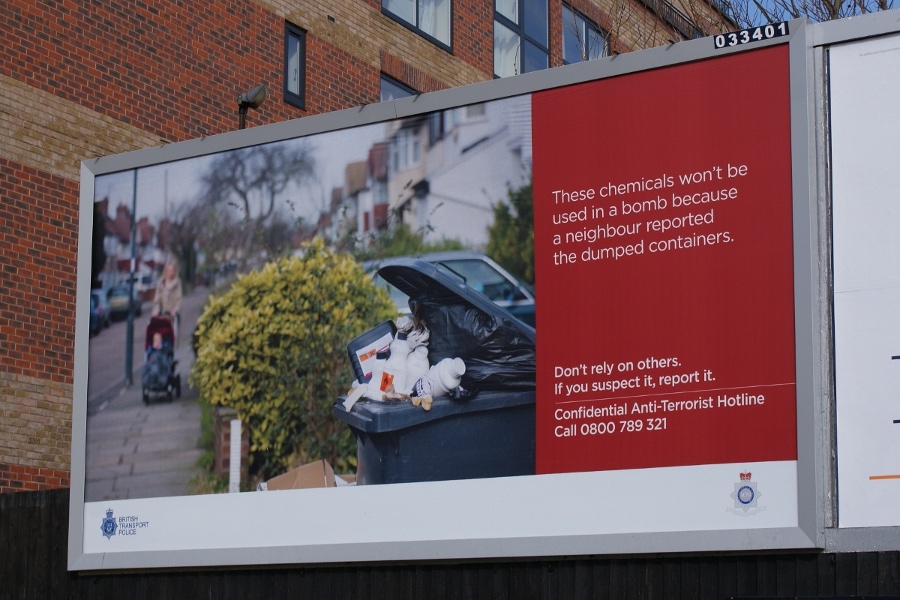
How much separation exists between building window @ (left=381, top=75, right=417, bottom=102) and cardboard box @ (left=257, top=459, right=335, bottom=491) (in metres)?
10.3

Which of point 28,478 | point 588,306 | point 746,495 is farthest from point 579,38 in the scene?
point 746,495

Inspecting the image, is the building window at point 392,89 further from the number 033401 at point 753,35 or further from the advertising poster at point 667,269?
the number 033401 at point 753,35

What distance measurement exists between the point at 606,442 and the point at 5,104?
8.38m

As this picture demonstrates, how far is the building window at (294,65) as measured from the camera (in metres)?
18.8

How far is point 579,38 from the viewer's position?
939 inches

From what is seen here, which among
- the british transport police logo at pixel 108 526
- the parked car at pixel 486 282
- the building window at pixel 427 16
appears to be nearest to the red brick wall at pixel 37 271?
the british transport police logo at pixel 108 526

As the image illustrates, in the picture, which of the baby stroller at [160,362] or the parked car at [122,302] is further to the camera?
the parked car at [122,302]

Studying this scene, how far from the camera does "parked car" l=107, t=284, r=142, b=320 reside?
39.7ft

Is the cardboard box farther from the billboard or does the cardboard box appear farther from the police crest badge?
the police crest badge

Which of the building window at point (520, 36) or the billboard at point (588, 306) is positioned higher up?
the building window at point (520, 36)

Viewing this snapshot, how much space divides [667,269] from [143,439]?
16.2 ft

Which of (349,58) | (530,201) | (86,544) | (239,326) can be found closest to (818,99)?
(530,201)

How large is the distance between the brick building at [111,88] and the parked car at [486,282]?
215 inches

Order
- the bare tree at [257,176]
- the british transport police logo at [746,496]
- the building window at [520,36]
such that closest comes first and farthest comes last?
the british transport police logo at [746,496] < the bare tree at [257,176] < the building window at [520,36]
